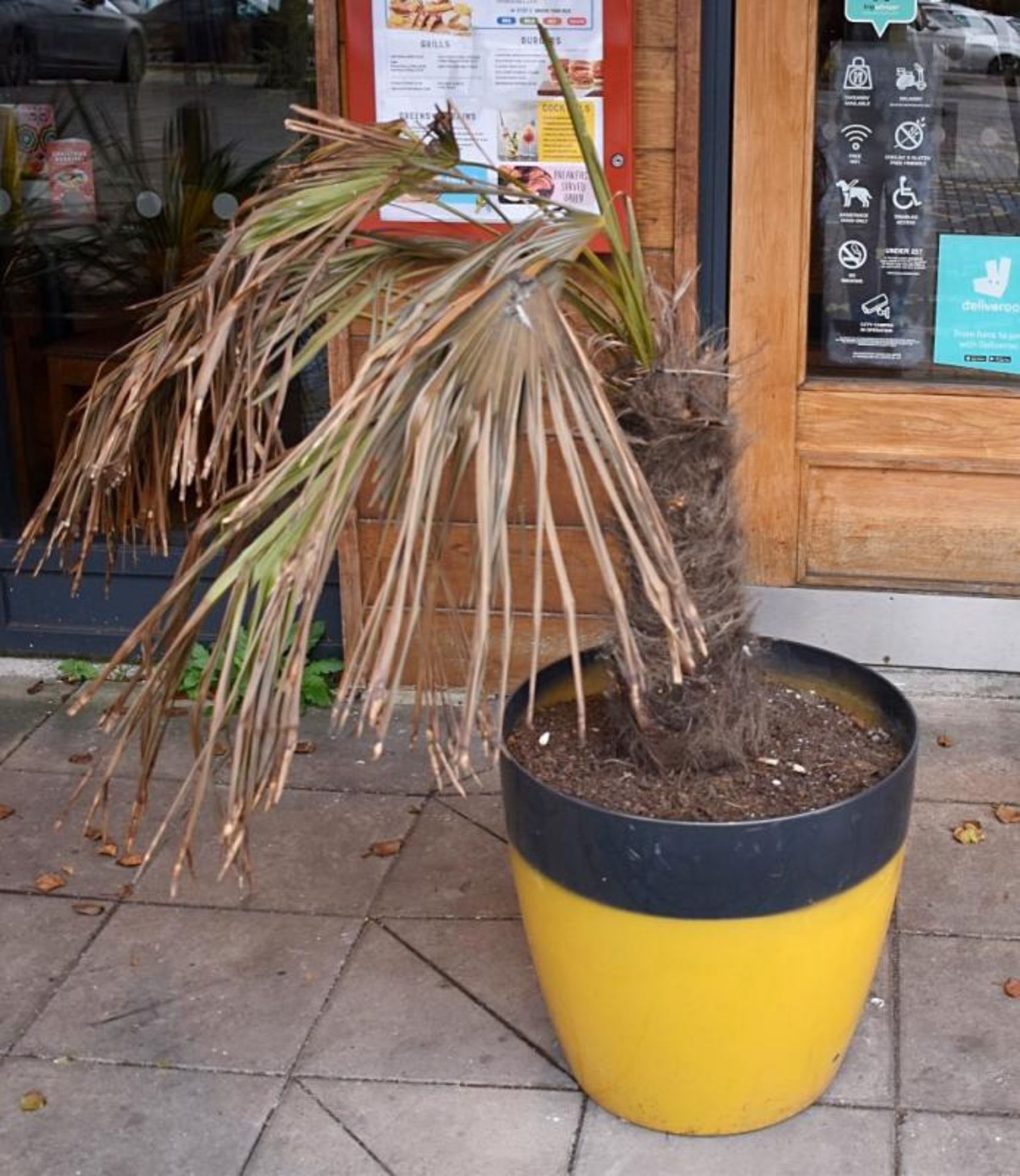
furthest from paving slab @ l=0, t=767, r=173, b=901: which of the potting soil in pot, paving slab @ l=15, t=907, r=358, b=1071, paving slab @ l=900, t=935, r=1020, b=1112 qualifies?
paving slab @ l=900, t=935, r=1020, b=1112

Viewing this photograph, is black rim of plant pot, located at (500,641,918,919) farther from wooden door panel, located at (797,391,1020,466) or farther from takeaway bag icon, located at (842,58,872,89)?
takeaway bag icon, located at (842,58,872,89)

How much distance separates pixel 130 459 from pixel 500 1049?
138 cm

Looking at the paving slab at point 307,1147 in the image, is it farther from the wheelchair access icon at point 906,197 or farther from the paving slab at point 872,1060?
the wheelchair access icon at point 906,197

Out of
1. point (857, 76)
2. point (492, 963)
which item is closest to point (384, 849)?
point (492, 963)

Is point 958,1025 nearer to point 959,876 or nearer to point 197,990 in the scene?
point 959,876

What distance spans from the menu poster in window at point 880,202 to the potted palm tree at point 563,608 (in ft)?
4.93

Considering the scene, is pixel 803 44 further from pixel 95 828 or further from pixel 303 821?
pixel 95 828

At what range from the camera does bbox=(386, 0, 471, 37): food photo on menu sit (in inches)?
168

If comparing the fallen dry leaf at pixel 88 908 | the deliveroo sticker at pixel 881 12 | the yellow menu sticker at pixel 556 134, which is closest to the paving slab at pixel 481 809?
the fallen dry leaf at pixel 88 908

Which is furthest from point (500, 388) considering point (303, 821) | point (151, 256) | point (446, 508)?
point (151, 256)

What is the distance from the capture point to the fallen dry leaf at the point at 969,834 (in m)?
4.02

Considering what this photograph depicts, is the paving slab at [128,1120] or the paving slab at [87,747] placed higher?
the paving slab at [87,747]

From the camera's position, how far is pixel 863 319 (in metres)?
4.54

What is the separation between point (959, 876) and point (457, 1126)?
4.75 feet
